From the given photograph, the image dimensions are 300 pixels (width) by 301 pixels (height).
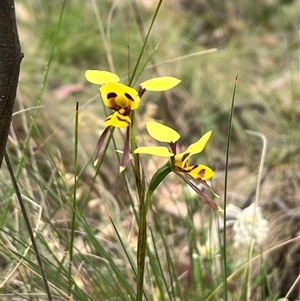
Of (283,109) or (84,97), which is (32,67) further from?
(283,109)

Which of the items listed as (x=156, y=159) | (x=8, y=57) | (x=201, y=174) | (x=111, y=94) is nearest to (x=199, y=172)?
(x=201, y=174)

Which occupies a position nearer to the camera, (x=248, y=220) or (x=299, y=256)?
(x=248, y=220)

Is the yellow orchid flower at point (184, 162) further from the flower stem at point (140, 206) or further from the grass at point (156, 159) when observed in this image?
the grass at point (156, 159)

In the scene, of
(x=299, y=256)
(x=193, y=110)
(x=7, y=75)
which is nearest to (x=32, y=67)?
(x=193, y=110)

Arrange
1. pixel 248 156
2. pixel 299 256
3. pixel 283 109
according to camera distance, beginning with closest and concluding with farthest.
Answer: pixel 299 256
pixel 248 156
pixel 283 109

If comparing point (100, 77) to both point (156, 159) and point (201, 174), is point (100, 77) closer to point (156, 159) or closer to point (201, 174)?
point (201, 174)

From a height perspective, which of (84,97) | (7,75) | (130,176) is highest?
(7,75)
